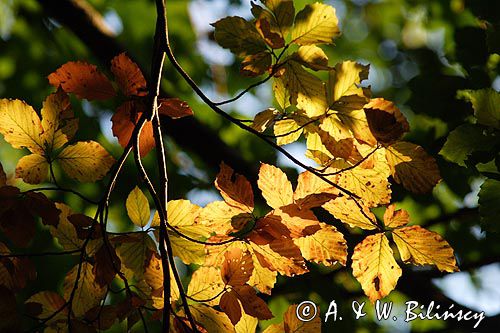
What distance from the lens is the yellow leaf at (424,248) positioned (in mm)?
755

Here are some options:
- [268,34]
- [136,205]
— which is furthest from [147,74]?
[268,34]

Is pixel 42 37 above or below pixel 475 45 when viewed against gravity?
above

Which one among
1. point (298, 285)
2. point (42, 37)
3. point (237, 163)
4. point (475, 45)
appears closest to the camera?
point (475, 45)

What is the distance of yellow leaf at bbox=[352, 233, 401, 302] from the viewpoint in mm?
790

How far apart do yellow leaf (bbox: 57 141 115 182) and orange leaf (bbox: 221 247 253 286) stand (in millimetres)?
220

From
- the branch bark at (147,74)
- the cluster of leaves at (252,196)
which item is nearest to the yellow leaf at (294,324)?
the cluster of leaves at (252,196)

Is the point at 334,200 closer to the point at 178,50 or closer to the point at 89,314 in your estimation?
the point at 89,314

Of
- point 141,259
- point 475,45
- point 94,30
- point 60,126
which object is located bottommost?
point 141,259

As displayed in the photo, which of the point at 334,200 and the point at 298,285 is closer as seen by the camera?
the point at 334,200

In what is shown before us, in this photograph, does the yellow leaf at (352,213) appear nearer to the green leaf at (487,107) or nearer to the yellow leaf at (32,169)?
the green leaf at (487,107)

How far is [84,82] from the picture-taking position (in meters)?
0.78

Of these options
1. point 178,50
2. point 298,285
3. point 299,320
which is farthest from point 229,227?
point 178,50

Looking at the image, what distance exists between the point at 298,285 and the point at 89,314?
826mm

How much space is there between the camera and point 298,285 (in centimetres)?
154
